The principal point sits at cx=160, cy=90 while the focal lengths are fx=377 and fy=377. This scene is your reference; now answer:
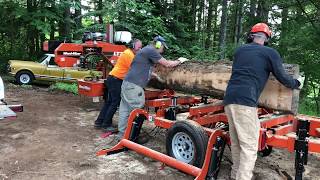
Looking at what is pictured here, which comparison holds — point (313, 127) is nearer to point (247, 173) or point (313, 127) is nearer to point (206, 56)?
point (247, 173)

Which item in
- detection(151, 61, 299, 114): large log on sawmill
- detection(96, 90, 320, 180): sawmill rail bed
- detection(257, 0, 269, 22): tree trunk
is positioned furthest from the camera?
detection(257, 0, 269, 22): tree trunk

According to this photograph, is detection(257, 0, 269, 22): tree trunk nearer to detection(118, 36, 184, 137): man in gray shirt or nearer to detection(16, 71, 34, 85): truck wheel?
detection(118, 36, 184, 137): man in gray shirt

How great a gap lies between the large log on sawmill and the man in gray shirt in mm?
326

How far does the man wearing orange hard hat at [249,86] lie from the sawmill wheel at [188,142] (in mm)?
641

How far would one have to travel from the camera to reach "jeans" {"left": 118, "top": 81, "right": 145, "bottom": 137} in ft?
22.4

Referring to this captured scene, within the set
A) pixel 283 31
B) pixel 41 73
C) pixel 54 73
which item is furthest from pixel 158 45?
pixel 41 73

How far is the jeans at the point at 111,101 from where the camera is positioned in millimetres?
7723

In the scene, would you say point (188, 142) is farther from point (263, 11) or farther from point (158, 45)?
point (263, 11)

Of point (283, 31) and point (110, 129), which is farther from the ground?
point (283, 31)

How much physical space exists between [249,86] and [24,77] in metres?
12.0

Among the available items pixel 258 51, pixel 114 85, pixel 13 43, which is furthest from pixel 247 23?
pixel 13 43

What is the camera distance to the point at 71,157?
20.1ft

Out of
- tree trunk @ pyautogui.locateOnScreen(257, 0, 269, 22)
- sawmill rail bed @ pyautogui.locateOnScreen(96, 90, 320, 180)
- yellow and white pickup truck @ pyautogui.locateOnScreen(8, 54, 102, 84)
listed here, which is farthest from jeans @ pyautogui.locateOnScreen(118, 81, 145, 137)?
yellow and white pickup truck @ pyautogui.locateOnScreen(8, 54, 102, 84)

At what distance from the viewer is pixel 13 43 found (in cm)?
2133
